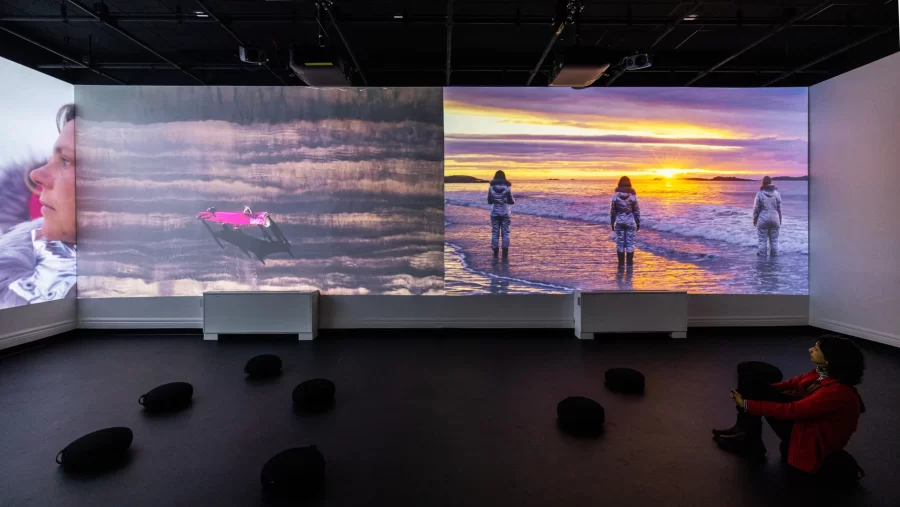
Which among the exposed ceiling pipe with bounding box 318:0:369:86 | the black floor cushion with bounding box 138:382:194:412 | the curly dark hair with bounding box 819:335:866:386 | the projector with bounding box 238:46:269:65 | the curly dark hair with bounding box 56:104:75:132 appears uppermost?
the exposed ceiling pipe with bounding box 318:0:369:86

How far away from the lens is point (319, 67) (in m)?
5.24

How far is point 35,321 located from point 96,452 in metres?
4.84

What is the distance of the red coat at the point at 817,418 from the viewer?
2.65 m

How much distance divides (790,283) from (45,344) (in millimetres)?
11236

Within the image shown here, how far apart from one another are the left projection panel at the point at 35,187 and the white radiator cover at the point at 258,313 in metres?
2.29

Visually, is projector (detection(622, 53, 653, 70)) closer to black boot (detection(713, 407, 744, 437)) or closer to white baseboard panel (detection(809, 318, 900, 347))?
black boot (detection(713, 407, 744, 437))

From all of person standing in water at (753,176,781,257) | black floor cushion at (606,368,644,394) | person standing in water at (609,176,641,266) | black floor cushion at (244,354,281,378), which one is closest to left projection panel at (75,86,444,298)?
black floor cushion at (244,354,281,378)

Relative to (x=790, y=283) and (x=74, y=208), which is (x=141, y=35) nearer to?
(x=74, y=208)

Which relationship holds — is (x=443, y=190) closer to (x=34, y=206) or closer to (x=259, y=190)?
(x=259, y=190)

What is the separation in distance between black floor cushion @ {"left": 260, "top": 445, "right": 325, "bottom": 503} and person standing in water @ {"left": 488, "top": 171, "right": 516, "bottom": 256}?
15.5ft

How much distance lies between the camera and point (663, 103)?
23.3 feet

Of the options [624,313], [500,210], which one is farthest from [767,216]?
[500,210]

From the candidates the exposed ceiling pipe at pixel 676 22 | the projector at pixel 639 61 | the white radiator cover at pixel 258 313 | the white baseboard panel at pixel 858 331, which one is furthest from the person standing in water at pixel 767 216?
the white radiator cover at pixel 258 313

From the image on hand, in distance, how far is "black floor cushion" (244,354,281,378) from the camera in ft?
16.0
